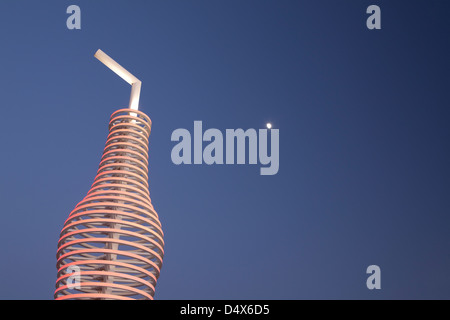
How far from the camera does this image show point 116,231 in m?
10.7

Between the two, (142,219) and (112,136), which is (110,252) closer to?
(142,219)

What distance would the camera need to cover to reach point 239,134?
18.2 meters

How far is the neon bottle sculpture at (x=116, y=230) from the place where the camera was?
1051 centimetres

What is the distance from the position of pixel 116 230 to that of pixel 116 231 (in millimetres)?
21

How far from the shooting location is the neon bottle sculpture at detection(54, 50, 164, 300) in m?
10.5
